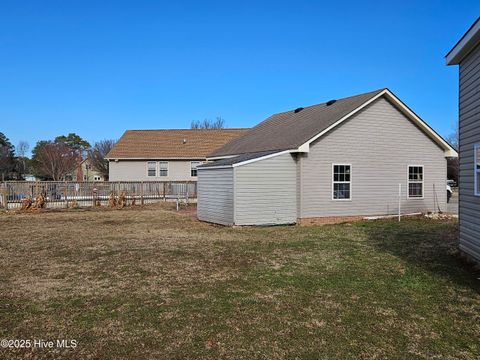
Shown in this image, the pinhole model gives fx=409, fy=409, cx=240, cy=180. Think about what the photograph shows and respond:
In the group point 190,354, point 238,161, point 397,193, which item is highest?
point 238,161

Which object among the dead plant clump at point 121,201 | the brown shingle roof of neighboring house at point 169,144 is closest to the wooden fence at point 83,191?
the dead plant clump at point 121,201

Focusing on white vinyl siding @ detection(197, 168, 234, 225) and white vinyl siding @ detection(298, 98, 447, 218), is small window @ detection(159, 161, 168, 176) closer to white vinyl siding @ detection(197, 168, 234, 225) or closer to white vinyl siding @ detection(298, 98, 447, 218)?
white vinyl siding @ detection(197, 168, 234, 225)

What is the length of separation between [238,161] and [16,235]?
765 centimetres

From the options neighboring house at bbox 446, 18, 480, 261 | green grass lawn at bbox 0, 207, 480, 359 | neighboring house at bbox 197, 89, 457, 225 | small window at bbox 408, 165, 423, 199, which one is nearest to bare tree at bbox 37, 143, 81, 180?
neighboring house at bbox 197, 89, 457, 225

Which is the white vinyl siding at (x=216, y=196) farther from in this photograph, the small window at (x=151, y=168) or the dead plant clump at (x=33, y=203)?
the small window at (x=151, y=168)

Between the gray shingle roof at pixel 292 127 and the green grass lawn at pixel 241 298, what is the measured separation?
583cm

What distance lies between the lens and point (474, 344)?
14.8 ft

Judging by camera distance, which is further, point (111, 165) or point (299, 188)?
point (111, 165)

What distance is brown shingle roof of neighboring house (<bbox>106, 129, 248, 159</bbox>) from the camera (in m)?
32.1

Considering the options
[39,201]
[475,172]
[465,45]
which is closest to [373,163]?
[475,172]

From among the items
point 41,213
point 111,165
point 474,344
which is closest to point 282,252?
point 474,344

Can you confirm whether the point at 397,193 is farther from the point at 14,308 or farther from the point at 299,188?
the point at 14,308

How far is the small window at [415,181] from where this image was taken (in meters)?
17.6

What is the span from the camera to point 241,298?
6129 millimetres
